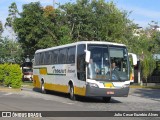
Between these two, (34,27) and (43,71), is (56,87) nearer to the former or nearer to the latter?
(43,71)

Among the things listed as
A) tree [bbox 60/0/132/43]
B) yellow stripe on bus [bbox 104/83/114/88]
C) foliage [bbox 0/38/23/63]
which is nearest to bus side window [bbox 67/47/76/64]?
yellow stripe on bus [bbox 104/83/114/88]

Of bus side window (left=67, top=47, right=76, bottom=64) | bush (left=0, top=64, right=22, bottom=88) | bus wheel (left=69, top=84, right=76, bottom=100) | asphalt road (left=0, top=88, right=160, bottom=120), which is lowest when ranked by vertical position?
asphalt road (left=0, top=88, right=160, bottom=120)

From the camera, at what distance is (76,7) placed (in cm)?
4522

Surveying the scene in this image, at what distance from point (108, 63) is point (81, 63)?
4.95ft

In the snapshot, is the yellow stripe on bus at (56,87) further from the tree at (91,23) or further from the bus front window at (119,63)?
the tree at (91,23)

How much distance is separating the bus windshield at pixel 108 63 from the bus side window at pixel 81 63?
20.0 inches

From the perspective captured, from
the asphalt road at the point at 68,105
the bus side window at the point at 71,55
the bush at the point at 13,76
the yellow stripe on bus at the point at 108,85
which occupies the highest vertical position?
the bus side window at the point at 71,55

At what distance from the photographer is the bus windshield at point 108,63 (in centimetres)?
2208

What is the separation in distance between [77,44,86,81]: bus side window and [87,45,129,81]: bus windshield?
1.66ft

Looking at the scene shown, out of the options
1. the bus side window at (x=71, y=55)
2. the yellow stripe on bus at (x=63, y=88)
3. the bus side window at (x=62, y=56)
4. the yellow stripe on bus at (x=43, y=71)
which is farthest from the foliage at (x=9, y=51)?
the bus side window at (x=71, y=55)

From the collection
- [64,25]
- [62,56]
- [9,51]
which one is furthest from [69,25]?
[9,51]

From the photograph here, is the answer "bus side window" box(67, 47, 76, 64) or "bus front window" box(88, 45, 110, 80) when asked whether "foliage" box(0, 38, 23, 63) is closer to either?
"bus side window" box(67, 47, 76, 64)

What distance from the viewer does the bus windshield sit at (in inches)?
869

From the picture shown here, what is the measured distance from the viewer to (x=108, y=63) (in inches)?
876
